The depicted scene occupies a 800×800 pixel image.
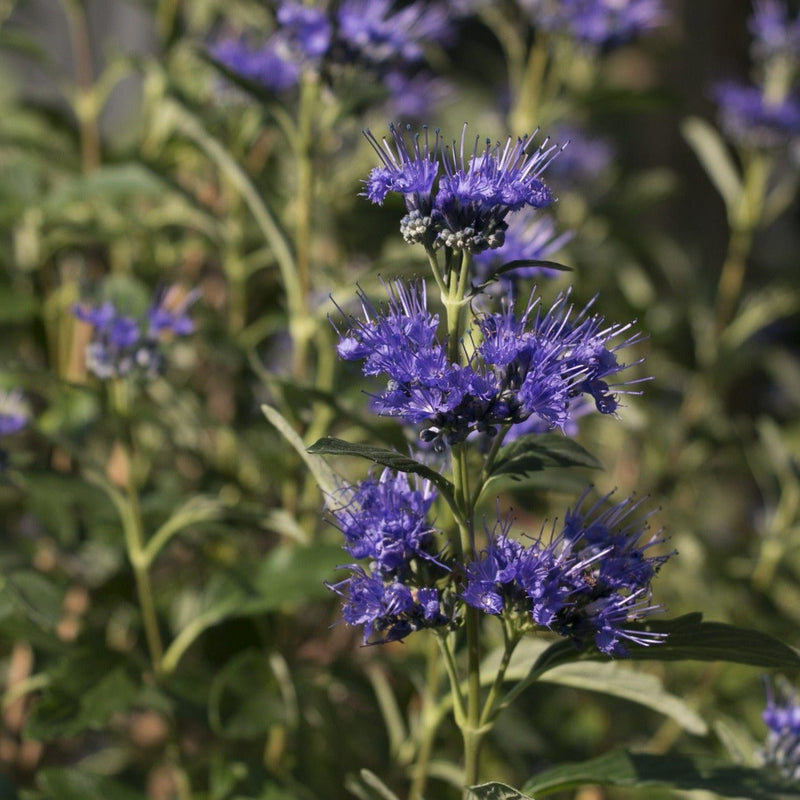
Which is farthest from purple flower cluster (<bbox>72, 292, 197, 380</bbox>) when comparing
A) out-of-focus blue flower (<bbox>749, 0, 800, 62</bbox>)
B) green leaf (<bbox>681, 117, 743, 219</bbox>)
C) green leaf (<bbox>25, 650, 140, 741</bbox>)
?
out-of-focus blue flower (<bbox>749, 0, 800, 62</bbox>)

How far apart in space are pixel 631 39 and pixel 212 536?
117 centimetres

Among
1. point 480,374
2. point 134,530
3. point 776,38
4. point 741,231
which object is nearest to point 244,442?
point 134,530

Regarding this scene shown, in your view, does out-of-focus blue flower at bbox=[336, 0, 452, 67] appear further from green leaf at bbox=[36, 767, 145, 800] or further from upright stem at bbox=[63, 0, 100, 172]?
green leaf at bbox=[36, 767, 145, 800]

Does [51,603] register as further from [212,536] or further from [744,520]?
[744,520]

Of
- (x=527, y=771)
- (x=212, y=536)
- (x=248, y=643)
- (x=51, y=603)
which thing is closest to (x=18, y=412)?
(x=51, y=603)

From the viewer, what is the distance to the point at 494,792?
30.4 inches

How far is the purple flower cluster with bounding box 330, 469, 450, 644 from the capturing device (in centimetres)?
79

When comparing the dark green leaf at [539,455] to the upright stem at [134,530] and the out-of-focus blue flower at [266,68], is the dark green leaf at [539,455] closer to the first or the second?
the upright stem at [134,530]

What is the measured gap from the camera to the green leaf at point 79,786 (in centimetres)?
116

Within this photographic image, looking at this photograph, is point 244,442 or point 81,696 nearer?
point 81,696

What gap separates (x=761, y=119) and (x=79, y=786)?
5.48 ft

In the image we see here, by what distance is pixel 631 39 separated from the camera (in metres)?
1.86

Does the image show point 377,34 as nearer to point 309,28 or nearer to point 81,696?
point 309,28

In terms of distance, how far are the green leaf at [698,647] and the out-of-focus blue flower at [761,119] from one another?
4.63 feet
